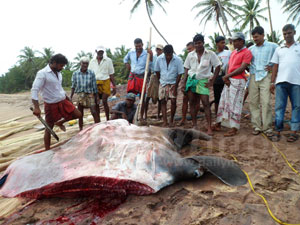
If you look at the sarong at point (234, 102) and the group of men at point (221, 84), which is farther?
the sarong at point (234, 102)

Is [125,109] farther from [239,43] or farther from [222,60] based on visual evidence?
[239,43]

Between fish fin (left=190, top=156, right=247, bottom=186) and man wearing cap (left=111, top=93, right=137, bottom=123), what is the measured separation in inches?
95.8

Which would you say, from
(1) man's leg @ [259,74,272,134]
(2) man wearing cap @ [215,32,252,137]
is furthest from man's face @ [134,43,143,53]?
(1) man's leg @ [259,74,272,134]

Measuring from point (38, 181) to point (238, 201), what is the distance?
6.32ft

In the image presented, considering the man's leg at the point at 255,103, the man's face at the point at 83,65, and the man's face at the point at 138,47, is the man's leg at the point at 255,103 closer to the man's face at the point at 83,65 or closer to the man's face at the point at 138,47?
the man's face at the point at 138,47

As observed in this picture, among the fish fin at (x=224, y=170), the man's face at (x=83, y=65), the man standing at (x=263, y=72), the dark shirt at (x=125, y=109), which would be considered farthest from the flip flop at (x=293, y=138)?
the man's face at (x=83, y=65)

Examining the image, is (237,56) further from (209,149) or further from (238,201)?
(238,201)

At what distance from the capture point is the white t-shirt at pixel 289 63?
342 cm

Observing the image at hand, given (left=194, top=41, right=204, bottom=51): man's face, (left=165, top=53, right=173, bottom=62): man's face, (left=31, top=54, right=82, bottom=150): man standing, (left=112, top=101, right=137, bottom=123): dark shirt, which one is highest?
(left=194, top=41, right=204, bottom=51): man's face

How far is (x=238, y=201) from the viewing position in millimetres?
1963

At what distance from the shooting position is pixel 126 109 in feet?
15.4

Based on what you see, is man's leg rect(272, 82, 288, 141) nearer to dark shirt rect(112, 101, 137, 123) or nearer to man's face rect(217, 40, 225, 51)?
man's face rect(217, 40, 225, 51)

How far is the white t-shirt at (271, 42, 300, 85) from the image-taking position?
3.42 meters

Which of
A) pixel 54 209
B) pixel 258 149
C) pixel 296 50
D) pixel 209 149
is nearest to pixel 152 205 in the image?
pixel 54 209
